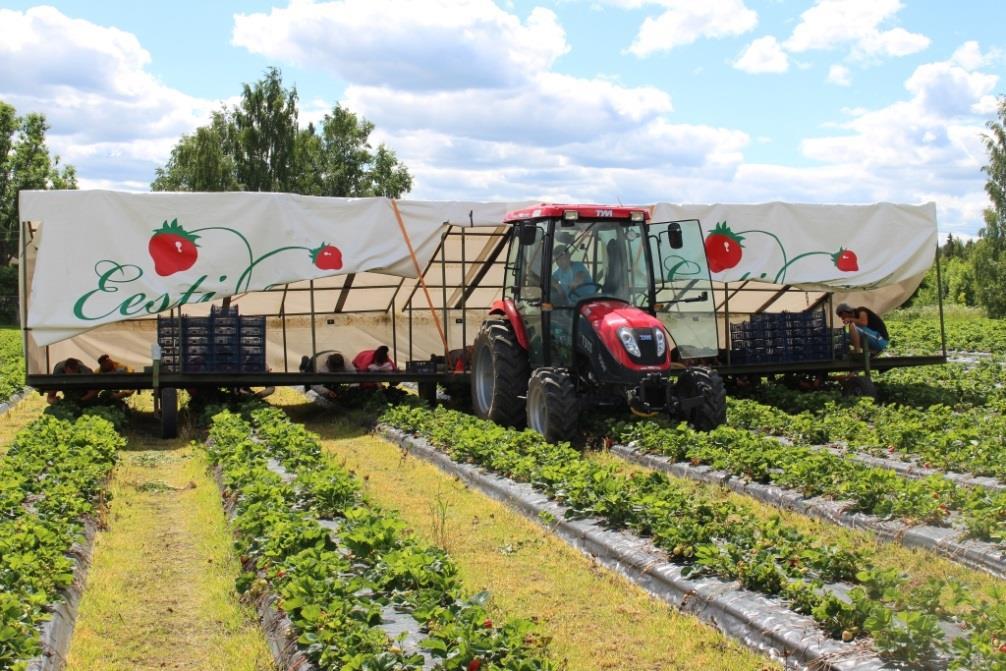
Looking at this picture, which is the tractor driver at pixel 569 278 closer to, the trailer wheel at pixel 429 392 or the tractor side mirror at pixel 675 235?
the tractor side mirror at pixel 675 235

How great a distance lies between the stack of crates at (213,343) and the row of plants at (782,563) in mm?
5310

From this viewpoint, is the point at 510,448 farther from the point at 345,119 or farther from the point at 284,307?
the point at 345,119

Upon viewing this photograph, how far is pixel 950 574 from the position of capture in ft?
21.5

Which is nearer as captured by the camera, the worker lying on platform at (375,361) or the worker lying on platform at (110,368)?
the worker lying on platform at (110,368)

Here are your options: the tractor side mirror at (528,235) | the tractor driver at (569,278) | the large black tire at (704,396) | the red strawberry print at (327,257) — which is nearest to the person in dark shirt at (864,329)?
the large black tire at (704,396)

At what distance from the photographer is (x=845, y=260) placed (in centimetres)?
1645

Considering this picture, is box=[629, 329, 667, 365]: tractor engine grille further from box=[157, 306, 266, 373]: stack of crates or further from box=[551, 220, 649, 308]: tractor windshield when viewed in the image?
box=[157, 306, 266, 373]: stack of crates

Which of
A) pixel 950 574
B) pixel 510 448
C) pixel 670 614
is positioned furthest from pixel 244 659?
pixel 510 448

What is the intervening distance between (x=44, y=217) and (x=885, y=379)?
1272 cm

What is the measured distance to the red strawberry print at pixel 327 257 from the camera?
14523mm

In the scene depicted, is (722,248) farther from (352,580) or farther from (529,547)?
(352,580)

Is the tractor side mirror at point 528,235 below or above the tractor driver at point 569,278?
above

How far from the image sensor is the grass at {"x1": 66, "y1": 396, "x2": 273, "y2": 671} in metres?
5.63

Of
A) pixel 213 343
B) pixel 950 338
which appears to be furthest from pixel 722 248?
pixel 950 338
